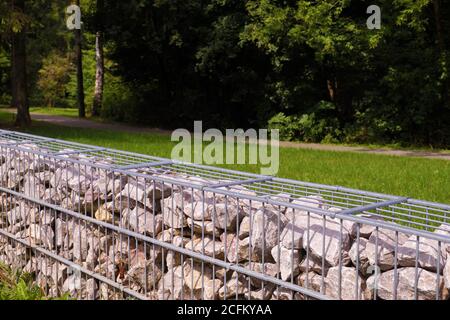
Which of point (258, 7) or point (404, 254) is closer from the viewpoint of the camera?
point (404, 254)

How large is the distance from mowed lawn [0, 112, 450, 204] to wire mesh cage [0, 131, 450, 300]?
4.27 metres

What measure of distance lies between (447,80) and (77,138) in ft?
36.2

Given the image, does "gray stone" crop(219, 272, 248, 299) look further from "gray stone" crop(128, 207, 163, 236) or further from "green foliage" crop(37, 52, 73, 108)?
"green foliage" crop(37, 52, 73, 108)

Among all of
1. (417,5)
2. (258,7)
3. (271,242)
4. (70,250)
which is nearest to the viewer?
(271,242)

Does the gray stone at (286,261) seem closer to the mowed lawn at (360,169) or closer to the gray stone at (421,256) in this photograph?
the gray stone at (421,256)

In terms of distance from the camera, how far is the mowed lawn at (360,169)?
911 cm

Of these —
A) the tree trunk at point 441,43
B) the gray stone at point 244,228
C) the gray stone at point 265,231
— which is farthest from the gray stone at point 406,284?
the tree trunk at point 441,43

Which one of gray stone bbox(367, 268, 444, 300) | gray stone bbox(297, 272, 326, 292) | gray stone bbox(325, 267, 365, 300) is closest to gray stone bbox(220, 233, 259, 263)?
gray stone bbox(297, 272, 326, 292)

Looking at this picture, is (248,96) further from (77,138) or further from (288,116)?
(77,138)

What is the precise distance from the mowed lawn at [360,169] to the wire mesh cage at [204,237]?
4.27m

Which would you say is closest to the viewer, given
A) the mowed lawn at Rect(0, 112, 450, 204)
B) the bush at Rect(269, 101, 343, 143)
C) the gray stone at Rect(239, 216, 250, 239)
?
the gray stone at Rect(239, 216, 250, 239)

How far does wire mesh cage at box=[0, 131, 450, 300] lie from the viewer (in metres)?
3.21

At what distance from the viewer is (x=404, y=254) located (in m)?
3.20
